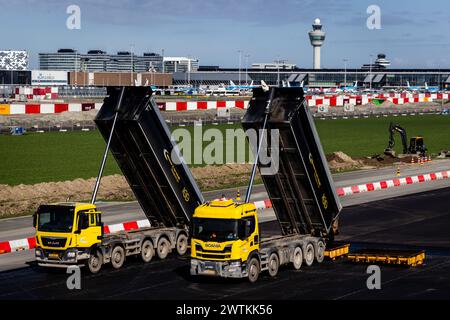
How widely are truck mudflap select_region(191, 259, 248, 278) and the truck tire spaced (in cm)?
624

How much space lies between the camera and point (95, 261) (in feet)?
108

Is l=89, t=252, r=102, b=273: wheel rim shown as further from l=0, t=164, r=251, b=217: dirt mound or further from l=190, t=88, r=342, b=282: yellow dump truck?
l=0, t=164, r=251, b=217: dirt mound

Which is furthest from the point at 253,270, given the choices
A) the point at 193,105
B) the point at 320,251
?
the point at 193,105

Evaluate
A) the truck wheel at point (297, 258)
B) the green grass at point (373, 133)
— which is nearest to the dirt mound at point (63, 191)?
the truck wheel at point (297, 258)

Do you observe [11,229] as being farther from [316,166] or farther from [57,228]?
[316,166]

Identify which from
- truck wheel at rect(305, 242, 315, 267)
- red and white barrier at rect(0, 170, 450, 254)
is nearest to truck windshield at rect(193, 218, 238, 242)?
truck wheel at rect(305, 242, 315, 267)

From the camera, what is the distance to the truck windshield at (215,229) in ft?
98.4

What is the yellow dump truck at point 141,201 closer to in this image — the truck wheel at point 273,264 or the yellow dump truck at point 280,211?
the yellow dump truck at point 280,211

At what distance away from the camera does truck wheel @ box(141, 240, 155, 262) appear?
35656 mm

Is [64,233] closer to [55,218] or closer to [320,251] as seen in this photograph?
[55,218]

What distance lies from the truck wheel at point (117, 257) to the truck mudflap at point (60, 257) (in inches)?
78.5

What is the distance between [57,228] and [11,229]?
12.2 metres
